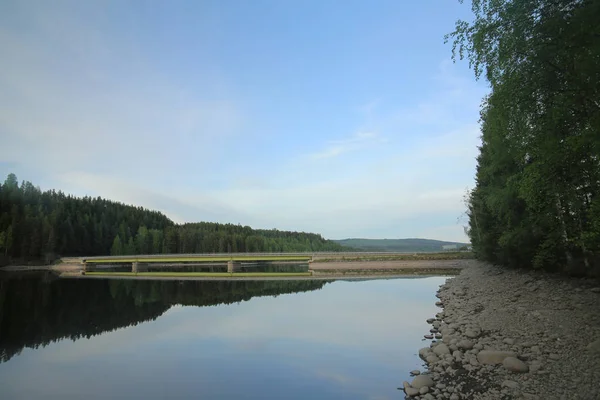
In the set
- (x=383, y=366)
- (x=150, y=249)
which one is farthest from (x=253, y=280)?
(x=150, y=249)

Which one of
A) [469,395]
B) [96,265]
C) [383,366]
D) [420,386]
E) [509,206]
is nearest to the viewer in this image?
[469,395]

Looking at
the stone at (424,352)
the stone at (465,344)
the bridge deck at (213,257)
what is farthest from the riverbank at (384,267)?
the stone at (465,344)

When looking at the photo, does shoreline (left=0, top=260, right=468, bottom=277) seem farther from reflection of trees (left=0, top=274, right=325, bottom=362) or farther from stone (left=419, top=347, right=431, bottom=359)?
stone (left=419, top=347, right=431, bottom=359)

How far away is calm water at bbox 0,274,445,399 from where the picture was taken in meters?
13.2

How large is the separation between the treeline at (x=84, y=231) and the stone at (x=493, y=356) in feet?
375

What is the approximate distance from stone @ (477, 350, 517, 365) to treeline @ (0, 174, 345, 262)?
375 feet

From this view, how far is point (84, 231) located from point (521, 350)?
13741cm

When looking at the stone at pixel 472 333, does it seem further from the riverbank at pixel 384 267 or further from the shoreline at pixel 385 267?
the shoreline at pixel 385 267

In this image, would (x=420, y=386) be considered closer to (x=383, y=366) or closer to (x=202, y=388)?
(x=383, y=366)

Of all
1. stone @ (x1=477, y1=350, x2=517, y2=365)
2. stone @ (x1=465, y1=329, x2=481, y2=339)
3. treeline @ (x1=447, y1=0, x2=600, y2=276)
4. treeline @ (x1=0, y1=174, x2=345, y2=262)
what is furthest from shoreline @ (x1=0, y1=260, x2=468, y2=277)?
treeline @ (x1=0, y1=174, x2=345, y2=262)

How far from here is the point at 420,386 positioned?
440 inches

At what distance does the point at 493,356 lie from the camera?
463 inches

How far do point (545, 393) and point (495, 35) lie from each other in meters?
9.99

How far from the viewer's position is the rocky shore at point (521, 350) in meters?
9.32
